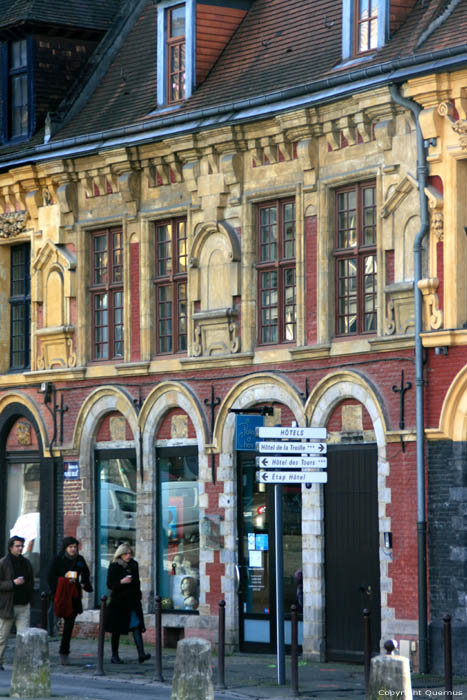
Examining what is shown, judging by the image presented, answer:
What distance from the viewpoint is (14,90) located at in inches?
1228

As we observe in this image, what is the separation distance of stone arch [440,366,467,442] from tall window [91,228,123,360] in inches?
307

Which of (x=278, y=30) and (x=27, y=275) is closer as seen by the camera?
(x=278, y=30)

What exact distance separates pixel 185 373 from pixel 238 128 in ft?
12.8

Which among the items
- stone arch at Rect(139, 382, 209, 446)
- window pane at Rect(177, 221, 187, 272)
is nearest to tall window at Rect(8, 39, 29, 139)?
window pane at Rect(177, 221, 187, 272)

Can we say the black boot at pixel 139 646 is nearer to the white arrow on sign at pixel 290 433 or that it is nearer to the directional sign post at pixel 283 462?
the directional sign post at pixel 283 462

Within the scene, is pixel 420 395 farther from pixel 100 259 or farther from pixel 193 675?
pixel 100 259

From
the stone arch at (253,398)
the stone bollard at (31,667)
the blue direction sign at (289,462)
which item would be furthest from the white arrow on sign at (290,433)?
the stone arch at (253,398)

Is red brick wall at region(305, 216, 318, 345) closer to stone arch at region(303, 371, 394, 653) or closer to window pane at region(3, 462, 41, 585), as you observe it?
stone arch at region(303, 371, 394, 653)

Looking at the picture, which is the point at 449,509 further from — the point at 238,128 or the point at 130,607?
the point at 238,128

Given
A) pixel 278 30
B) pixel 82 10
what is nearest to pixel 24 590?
pixel 278 30

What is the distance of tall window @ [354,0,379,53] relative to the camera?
24156mm

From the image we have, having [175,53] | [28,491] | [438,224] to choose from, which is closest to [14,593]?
[28,491]

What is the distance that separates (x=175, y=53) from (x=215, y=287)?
414 cm

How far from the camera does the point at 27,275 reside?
30.6 meters
